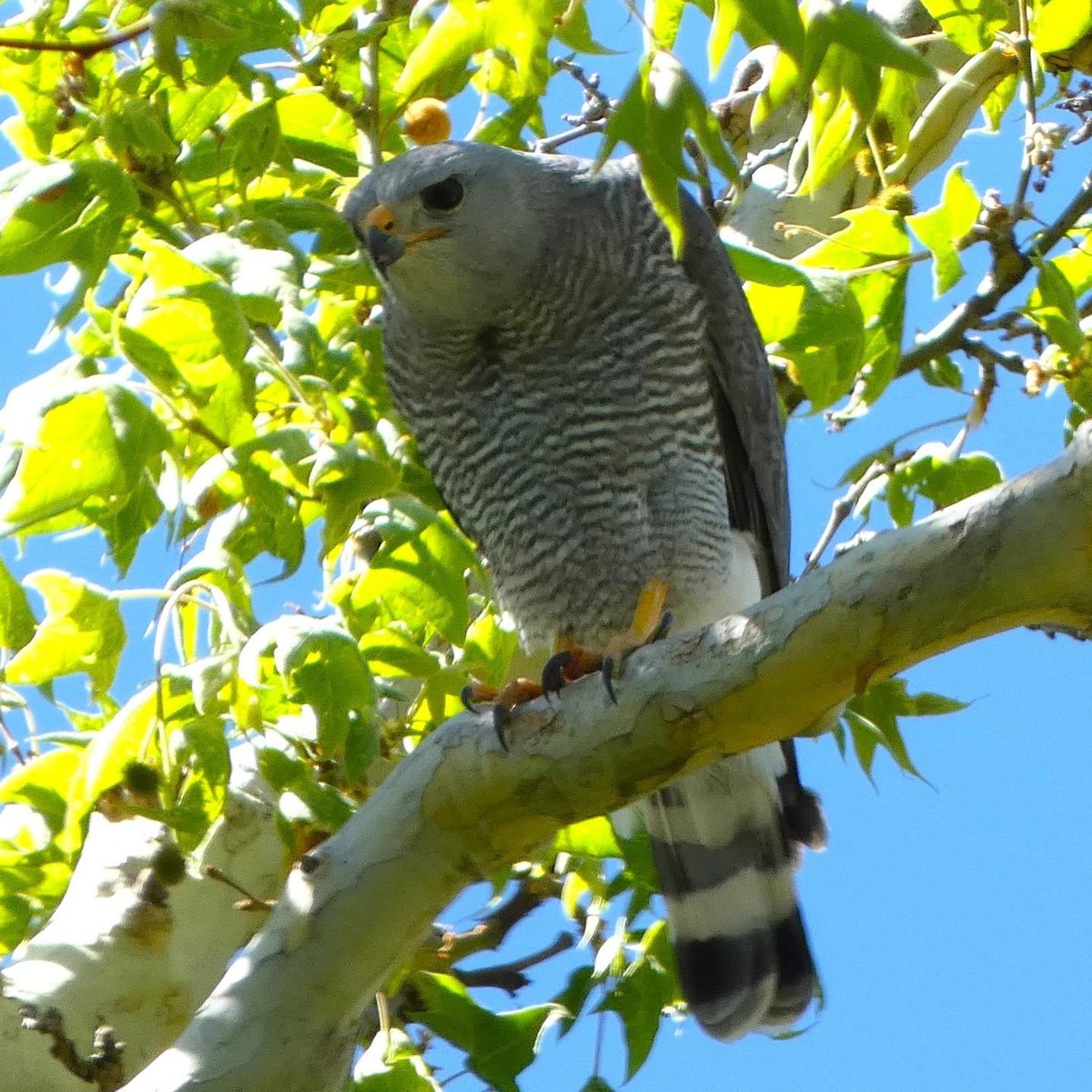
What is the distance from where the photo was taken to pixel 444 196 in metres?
4.01

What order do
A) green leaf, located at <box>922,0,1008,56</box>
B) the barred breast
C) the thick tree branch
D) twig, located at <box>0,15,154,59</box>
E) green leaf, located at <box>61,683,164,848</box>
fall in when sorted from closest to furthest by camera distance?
the thick tree branch → twig, located at <box>0,15,154,59</box> → green leaf, located at <box>61,683,164,848</box> → green leaf, located at <box>922,0,1008,56</box> → the barred breast

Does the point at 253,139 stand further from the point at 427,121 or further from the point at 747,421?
the point at 747,421

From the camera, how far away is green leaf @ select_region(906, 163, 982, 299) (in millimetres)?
3186

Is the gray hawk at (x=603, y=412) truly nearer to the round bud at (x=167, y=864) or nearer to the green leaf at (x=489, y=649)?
the green leaf at (x=489, y=649)

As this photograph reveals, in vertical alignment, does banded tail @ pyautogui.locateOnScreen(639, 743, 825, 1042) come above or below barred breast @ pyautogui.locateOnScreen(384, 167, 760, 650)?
below

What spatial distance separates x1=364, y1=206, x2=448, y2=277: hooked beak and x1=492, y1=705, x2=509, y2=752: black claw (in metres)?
1.53

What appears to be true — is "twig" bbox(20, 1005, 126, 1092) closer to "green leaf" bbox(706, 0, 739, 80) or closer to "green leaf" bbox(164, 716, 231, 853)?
"green leaf" bbox(164, 716, 231, 853)

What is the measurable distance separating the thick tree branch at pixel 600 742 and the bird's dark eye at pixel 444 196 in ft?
5.51

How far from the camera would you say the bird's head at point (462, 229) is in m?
3.89

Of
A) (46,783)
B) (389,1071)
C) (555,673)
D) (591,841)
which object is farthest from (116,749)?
(591,841)

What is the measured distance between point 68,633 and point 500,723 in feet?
2.57

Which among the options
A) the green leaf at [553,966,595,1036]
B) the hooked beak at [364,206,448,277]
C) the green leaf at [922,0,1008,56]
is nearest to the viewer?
the green leaf at [922,0,1008,56]

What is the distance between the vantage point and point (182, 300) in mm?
2705

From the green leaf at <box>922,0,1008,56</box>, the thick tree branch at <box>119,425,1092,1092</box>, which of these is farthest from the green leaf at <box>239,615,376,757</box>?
the green leaf at <box>922,0,1008,56</box>
